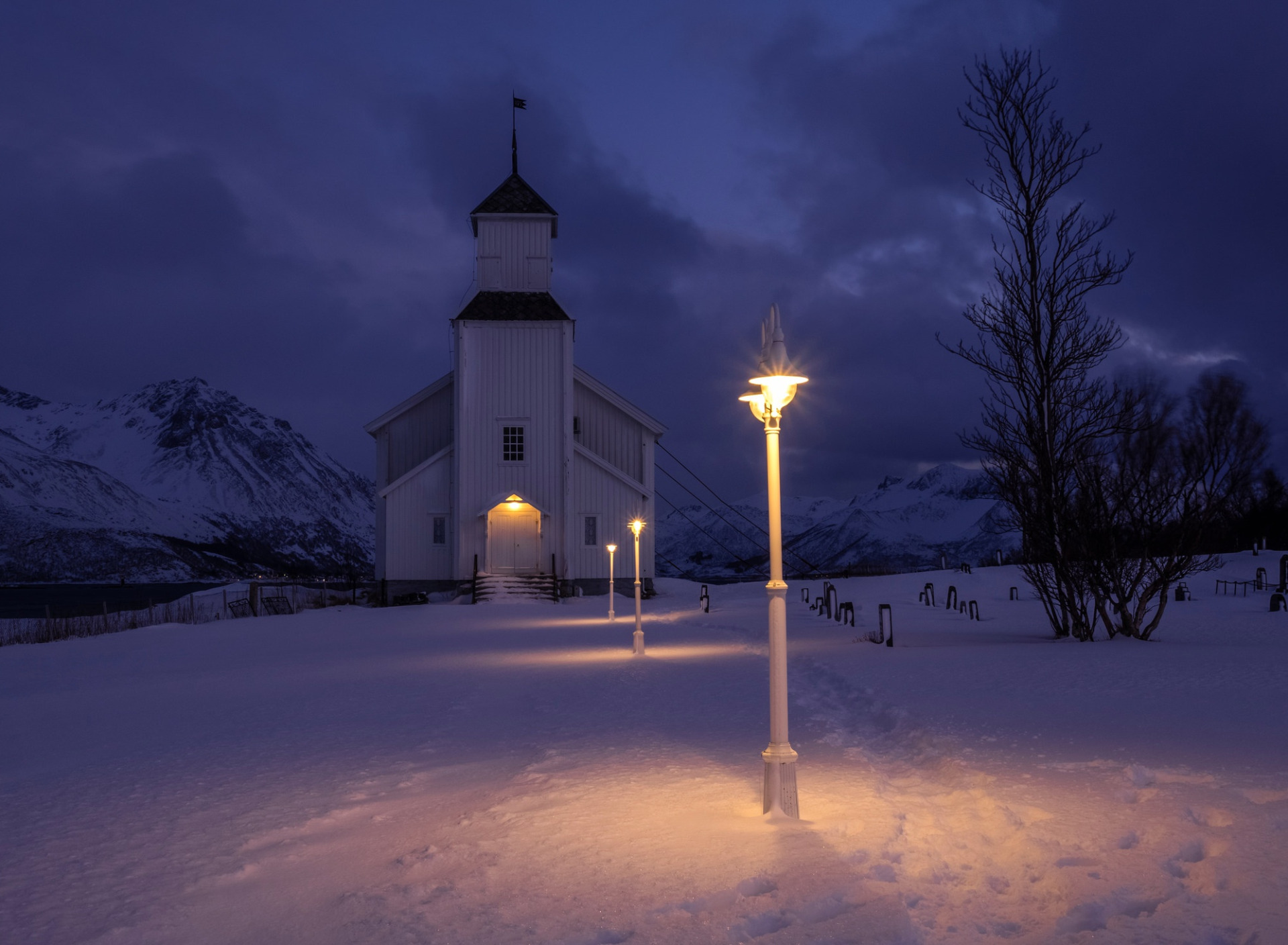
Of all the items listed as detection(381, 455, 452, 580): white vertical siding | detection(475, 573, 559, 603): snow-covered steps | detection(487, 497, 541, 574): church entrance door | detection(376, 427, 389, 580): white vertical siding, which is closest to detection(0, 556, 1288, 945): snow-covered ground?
detection(475, 573, 559, 603): snow-covered steps

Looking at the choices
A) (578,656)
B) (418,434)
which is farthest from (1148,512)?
(418,434)

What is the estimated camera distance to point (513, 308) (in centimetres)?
4169

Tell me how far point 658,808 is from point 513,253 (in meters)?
38.7

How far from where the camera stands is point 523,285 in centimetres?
4328

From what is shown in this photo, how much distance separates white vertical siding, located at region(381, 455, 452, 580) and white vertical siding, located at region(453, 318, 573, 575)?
1.58 m

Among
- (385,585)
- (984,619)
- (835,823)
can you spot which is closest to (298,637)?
(385,585)

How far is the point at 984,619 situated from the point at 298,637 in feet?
63.9

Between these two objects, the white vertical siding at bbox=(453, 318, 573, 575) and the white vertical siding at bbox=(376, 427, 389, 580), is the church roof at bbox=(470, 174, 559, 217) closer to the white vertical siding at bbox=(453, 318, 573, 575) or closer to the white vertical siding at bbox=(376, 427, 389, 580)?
the white vertical siding at bbox=(453, 318, 573, 575)

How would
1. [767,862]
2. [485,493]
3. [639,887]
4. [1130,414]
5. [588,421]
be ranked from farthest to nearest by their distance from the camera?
[588,421]
[485,493]
[1130,414]
[767,862]
[639,887]

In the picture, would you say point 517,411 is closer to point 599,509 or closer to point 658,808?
point 599,509

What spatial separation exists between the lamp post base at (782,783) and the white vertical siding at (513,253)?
124 feet

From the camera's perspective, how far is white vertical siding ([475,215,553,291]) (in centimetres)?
4338

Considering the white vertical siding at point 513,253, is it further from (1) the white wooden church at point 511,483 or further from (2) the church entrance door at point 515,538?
(2) the church entrance door at point 515,538

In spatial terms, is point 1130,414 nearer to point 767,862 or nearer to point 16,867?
point 767,862
